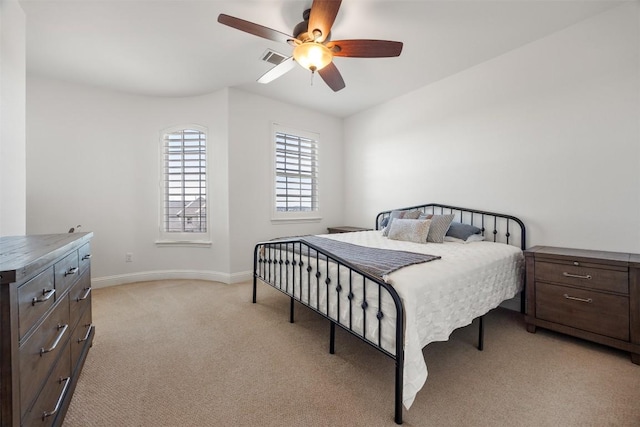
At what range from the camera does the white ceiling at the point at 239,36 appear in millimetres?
2180

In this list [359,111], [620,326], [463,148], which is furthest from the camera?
[359,111]

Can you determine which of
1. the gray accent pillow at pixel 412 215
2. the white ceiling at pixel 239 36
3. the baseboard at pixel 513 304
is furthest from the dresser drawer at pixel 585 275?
the white ceiling at pixel 239 36

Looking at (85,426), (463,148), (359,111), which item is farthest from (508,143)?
(85,426)

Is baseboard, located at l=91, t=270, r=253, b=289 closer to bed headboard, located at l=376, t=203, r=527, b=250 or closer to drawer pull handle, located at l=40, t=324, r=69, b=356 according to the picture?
drawer pull handle, located at l=40, t=324, r=69, b=356

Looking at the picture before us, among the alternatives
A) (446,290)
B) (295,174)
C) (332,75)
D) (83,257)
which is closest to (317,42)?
(332,75)

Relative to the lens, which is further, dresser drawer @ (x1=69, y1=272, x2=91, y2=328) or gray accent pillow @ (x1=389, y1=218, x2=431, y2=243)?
gray accent pillow @ (x1=389, y1=218, x2=431, y2=243)

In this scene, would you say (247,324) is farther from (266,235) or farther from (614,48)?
(614,48)

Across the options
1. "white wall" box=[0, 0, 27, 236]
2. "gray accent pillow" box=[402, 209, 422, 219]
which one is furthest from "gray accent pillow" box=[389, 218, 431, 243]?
"white wall" box=[0, 0, 27, 236]

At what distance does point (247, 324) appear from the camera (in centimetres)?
252

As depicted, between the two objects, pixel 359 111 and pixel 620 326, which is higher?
pixel 359 111

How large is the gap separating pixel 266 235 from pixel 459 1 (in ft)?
11.3

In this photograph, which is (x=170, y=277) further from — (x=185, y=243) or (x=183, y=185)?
(x=183, y=185)

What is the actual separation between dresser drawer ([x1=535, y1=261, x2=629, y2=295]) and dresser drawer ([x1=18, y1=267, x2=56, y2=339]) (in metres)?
3.24

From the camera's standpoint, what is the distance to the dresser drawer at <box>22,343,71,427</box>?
100cm
